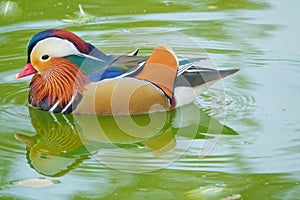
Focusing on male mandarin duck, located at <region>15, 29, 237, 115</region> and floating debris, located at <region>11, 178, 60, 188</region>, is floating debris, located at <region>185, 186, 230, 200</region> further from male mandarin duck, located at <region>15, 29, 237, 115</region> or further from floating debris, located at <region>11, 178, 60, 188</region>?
male mandarin duck, located at <region>15, 29, 237, 115</region>

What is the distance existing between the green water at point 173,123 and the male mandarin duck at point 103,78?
99mm

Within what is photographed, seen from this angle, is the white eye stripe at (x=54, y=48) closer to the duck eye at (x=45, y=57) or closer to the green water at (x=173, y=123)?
the duck eye at (x=45, y=57)

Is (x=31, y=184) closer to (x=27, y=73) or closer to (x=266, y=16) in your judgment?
(x=27, y=73)

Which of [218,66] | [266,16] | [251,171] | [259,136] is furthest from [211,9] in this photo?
[251,171]

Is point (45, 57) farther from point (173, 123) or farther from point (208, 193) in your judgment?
point (208, 193)

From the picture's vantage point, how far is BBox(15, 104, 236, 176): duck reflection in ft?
18.2

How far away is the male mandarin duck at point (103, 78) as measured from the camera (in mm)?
6312

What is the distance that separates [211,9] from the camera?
28.4 feet

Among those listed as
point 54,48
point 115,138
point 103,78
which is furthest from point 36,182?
point 54,48

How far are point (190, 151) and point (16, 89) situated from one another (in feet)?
5.81

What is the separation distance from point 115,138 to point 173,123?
471mm

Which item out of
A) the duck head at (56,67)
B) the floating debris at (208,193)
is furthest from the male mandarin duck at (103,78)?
the floating debris at (208,193)

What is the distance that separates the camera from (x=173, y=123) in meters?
6.25

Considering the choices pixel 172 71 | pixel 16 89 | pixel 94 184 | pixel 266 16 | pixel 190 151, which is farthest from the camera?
pixel 266 16
